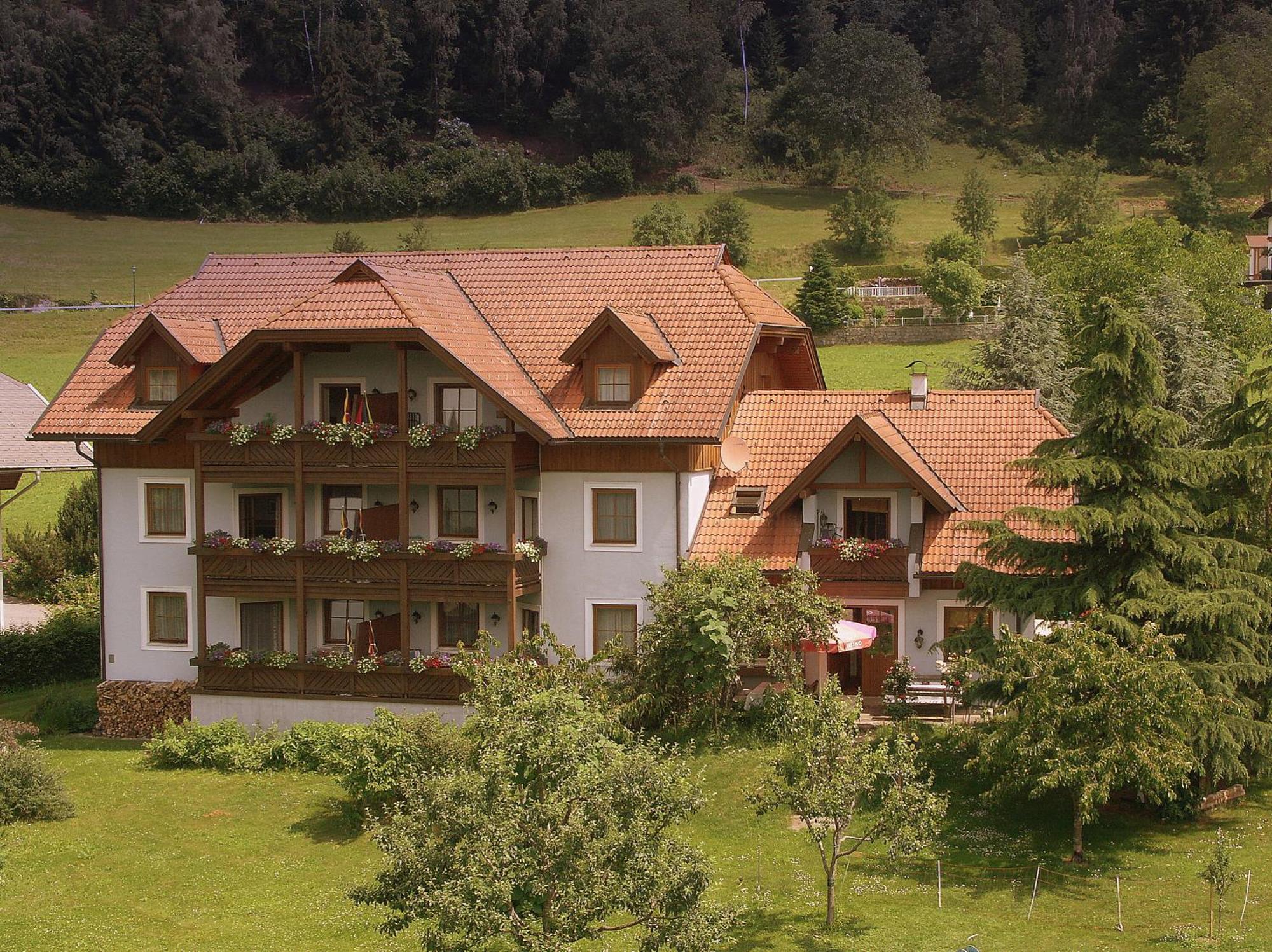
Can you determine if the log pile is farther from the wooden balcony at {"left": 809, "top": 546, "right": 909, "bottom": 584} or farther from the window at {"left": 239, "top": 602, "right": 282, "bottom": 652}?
the wooden balcony at {"left": 809, "top": 546, "right": 909, "bottom": 584}

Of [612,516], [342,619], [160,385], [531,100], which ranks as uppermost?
[531,100]

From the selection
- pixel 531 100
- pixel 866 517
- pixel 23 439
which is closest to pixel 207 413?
pixel 23 439

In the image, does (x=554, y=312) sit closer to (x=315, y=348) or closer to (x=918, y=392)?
(x=315, y=348)

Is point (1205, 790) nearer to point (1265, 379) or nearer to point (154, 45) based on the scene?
point (1265, 379)

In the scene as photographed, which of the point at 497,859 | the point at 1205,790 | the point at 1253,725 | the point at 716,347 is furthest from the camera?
the point at 716,347

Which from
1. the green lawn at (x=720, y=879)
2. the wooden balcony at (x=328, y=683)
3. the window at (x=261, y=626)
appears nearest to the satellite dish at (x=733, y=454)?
the green lawn at (x=720, y=879)

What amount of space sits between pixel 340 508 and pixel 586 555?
20.4ft

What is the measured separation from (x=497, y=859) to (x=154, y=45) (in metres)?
114

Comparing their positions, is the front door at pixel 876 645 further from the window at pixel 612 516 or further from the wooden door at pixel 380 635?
the wooden door at pixel 380 635

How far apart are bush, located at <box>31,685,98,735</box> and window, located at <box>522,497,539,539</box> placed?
37.7 ft

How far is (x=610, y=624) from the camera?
108 feet

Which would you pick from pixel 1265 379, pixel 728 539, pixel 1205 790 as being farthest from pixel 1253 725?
pixel 728 539

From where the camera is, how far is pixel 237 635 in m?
34.7

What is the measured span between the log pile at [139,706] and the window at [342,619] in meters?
3.47
